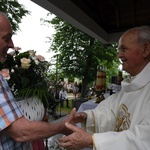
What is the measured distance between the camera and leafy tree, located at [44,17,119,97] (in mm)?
9969

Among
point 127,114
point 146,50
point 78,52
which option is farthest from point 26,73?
point 78,52

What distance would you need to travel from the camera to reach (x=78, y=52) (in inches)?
396

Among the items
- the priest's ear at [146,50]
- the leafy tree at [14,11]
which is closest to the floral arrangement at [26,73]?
the priest's ear at [146,50]

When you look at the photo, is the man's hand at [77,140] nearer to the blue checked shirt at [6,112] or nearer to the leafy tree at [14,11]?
the blue checked shirt at [6,112]

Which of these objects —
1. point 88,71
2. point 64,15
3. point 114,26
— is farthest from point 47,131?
point 88,71

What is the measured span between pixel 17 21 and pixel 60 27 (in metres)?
3.94

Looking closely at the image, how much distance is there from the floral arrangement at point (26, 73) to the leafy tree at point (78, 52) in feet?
27.1

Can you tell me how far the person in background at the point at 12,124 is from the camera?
1.02 meters

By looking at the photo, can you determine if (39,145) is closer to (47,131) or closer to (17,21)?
(47,131)

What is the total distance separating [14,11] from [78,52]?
14.2ft

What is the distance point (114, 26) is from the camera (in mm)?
5805

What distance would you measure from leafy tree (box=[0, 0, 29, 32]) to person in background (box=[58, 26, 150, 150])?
16.8 feet

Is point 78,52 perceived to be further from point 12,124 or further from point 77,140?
point 12,124

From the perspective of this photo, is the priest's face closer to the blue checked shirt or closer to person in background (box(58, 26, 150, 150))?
person in background (box(58, 26, 150, 150))
